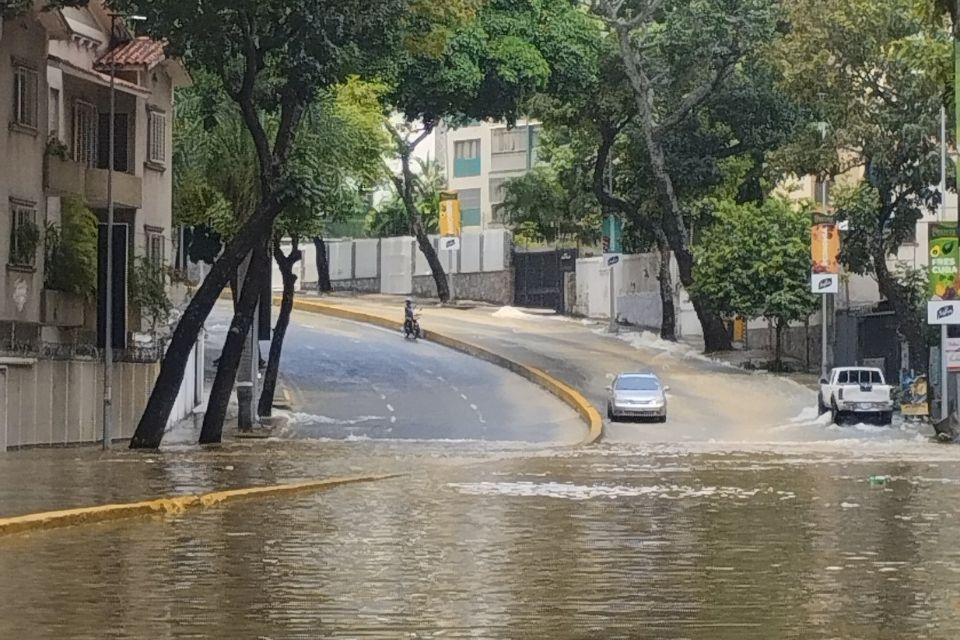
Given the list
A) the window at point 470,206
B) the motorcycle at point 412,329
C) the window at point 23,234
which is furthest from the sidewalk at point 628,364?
the window at point 470,206

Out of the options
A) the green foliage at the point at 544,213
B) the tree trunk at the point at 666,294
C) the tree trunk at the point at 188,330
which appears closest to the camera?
the tree trunk at the point at 188,330

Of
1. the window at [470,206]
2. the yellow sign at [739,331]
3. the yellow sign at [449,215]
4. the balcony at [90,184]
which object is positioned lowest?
the yellow sign at [739,331]

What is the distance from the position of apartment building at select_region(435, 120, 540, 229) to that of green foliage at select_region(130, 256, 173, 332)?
6243 centimetres

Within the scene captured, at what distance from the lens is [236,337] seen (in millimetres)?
40438

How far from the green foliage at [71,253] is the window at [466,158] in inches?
2756

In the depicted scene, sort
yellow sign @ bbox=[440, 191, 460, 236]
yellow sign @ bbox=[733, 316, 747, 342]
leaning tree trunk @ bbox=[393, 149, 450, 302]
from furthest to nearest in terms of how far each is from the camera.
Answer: yellow sign @ bbox=[440, 191, 460, 236] → leaning tree trunk @ bbox=[393, 149, 450, 302] → yellow sign @ bbox=[733, 316, 747, 342]

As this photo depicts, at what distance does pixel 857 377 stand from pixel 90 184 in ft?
69.8

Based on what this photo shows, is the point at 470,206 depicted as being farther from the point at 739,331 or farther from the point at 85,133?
the point at 85,133

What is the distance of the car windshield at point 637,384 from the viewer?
170 ft

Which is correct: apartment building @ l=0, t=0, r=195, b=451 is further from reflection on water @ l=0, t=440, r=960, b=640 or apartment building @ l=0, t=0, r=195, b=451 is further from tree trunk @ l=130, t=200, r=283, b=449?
reflection on water @ l=0, t=440, r=960, b=640

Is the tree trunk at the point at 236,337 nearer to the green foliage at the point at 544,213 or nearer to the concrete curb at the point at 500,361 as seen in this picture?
the concrete curb at the point at 500,361

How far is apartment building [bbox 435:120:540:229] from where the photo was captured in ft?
360

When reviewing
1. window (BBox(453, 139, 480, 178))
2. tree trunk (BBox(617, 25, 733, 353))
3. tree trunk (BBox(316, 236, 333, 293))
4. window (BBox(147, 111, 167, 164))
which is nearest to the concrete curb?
tree trunk (BBox(316, 236, 333, 293))

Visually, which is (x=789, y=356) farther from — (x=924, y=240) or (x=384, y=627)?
(x=384, y=627)
